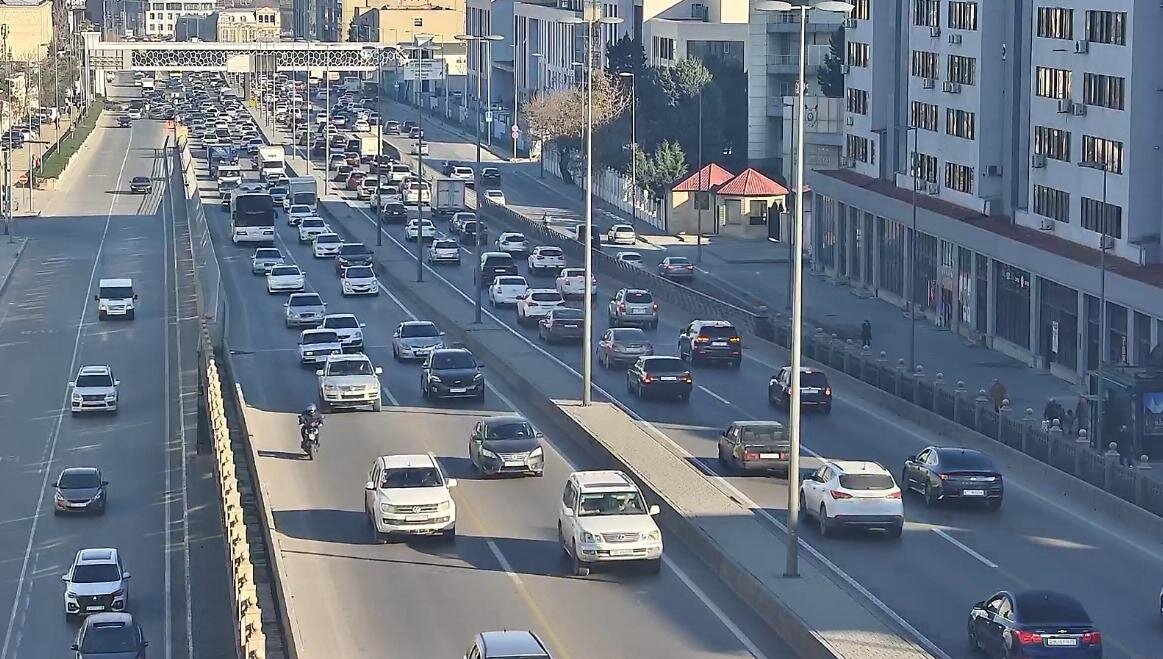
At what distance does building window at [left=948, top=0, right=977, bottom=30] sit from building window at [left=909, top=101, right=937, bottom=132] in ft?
13.3

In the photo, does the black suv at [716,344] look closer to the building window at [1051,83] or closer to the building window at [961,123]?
the building window at [1051,83]

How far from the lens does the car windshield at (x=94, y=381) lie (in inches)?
2395

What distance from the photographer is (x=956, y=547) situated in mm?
35438

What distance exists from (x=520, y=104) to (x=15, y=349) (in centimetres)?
9985

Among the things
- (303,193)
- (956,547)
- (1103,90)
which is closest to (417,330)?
(1103,90)

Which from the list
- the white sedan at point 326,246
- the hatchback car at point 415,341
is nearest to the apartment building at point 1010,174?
the hatchback car at point 415,341

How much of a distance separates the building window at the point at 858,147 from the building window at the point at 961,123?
1129 centimetres

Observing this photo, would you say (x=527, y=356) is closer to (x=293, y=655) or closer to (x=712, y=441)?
(x=712, y=441)

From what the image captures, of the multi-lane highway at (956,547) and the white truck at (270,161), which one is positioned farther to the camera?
the white truck at (270,161)

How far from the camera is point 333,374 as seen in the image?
51.6m

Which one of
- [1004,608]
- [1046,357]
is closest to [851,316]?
[1046,357]

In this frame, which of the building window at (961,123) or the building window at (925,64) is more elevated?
the building window at (925,64)

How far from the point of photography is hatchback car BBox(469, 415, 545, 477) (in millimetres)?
41031

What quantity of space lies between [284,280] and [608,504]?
4866 cm
